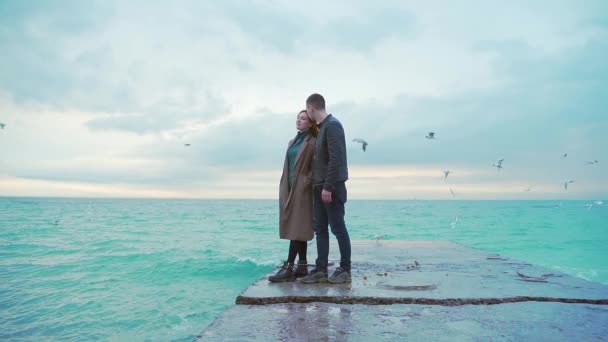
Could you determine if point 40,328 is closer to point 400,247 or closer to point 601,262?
point 400,247

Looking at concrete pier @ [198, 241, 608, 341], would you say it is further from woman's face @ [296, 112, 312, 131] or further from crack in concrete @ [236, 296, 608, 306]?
woman's face @ [296, 112, 312, 131]

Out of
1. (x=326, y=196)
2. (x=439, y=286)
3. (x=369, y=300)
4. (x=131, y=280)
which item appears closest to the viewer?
(x=369, y=300)

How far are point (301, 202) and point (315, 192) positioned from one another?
204mm

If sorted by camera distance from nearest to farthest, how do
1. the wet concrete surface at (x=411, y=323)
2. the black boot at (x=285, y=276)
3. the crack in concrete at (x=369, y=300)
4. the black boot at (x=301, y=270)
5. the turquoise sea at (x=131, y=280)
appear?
the wet concrete surface at (x=411, y=323) < the crack in concrete at (x=369, y=300) < the black boot at (x=285, y=276) < the black boot at (x=301, y=270) < the turquoise sea at (x=131, y=280)

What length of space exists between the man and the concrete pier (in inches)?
8.8

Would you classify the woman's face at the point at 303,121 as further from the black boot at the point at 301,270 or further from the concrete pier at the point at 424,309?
the concrete pier at the point at 424,309

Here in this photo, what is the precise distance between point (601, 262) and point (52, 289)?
22430 mm

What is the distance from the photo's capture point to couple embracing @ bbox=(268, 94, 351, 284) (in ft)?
12.5

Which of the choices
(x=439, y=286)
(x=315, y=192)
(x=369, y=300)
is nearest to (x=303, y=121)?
(x=315, y=192)

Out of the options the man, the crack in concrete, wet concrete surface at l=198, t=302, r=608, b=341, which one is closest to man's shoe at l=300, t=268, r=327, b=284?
the man

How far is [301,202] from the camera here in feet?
13.8

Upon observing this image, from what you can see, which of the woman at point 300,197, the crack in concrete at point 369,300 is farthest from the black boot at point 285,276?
the crack in concrete at point 369,300

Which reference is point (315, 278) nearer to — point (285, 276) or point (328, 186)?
point (285, 276)

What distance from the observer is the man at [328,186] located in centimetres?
378
